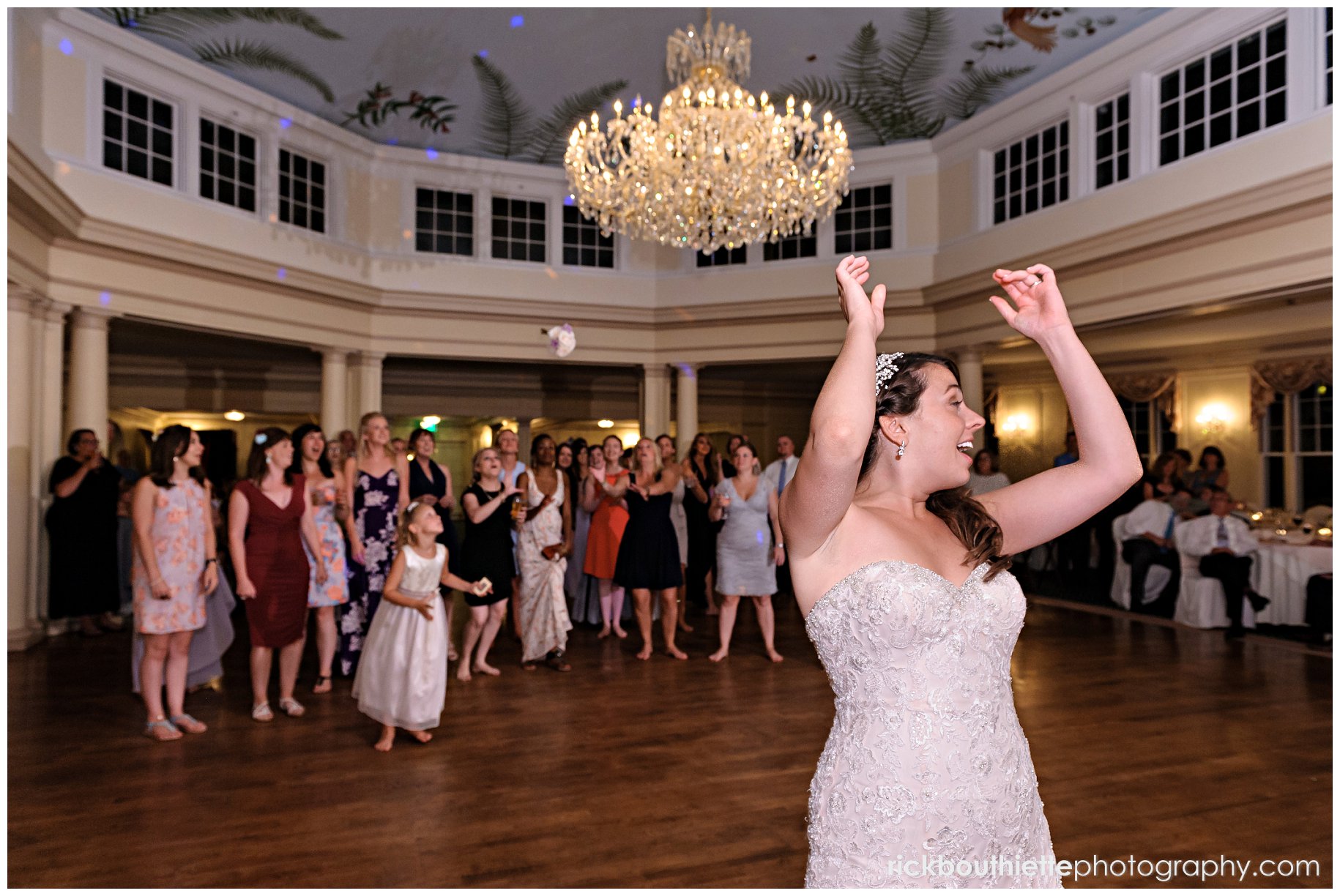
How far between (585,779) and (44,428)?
545 cm

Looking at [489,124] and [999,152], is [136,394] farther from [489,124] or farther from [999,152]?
[999,152]

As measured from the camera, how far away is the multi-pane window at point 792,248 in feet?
33.8

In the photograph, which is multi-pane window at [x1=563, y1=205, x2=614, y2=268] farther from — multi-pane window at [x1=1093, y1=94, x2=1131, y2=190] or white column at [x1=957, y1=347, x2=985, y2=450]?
multi-pane window at [x1=1093, y1=94, x2=1131, y2=190]

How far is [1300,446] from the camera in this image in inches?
438

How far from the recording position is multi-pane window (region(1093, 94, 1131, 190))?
24.9 ft

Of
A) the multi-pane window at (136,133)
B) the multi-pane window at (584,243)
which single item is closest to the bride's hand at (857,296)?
the multi-pane window at (136,133)

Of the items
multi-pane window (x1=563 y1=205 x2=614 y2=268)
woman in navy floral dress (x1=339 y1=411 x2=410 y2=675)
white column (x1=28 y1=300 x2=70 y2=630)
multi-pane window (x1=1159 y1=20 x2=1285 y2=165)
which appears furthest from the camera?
multi-pane window (x1=563 y1=205 x2=614 y2=268)

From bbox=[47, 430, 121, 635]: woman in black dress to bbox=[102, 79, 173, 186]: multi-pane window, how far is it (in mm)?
2330

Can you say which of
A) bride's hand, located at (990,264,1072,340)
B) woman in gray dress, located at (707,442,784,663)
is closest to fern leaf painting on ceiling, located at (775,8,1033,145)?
woman in gray dress, located at (707,442,784,663)

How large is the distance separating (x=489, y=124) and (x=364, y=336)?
2.65 metres

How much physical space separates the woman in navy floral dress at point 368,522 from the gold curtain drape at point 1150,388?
10472 mm

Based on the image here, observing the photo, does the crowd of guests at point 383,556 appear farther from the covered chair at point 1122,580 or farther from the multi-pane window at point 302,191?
the covered chair at point 1122,580

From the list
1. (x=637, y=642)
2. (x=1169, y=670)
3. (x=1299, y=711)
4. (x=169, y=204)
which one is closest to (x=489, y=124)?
(x=169, y=204)

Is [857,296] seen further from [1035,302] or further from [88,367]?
[88,367]
